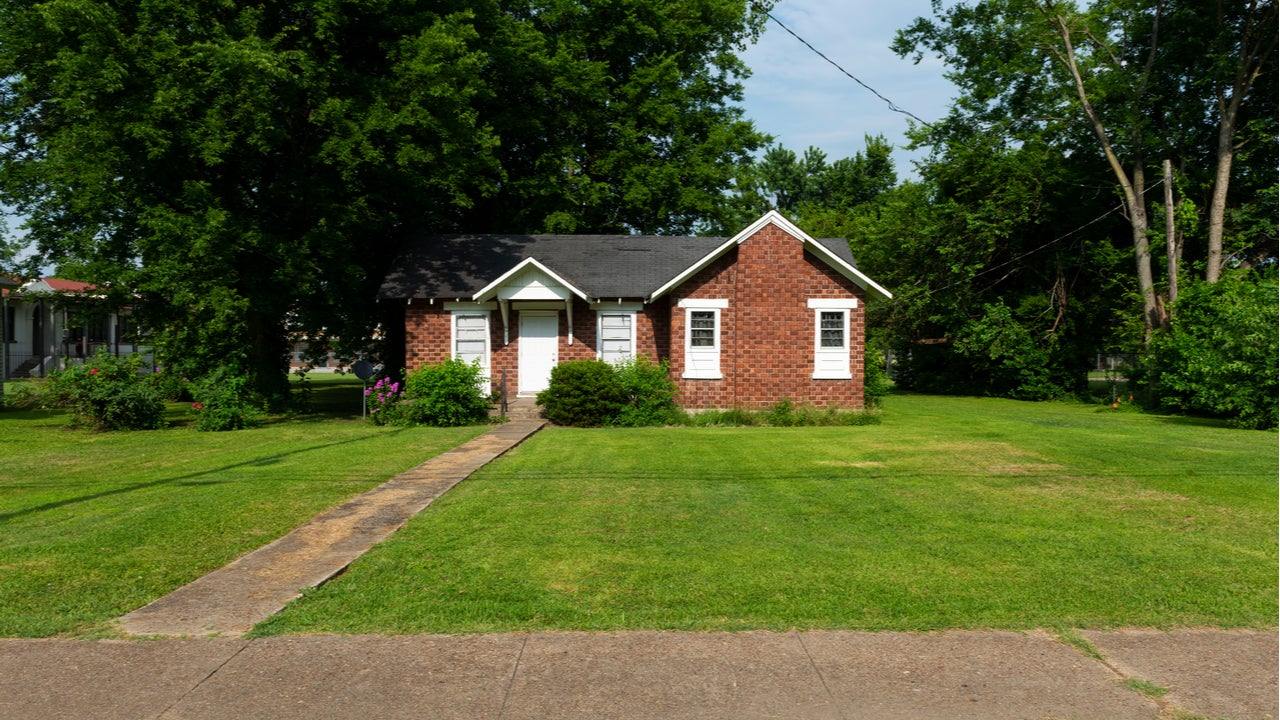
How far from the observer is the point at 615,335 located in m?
23.1

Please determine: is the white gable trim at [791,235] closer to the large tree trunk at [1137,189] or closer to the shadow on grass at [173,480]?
the shadow on grass at [173,480]

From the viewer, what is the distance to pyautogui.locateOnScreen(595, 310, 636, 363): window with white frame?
2308 centimetres

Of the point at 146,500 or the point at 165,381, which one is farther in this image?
the point at 165,381

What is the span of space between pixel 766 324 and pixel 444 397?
8.26m

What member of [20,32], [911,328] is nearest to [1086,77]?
[911,328]

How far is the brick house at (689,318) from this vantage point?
21828 millimetres

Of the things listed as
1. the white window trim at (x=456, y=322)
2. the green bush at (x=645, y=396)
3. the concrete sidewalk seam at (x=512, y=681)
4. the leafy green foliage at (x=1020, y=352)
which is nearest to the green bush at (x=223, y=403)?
the white window trim at (x=456, y=322)

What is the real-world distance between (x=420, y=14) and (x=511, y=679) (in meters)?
21.8

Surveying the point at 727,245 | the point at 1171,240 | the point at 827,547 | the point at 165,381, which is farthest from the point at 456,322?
the point at 1171,240

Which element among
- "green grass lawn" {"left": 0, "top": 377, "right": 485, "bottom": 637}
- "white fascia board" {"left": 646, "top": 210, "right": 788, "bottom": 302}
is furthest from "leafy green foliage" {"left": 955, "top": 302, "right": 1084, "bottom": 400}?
"green grass lawn" {"left": 0, "top": 377, "right": 485, "bottom": 637}

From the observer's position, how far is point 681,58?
36562mm

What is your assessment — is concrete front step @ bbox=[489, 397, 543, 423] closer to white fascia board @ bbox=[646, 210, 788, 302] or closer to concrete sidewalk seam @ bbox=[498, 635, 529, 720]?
white fascia board @ bbox=[646, 210, 788, 302]

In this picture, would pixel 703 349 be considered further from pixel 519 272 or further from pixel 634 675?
pixel 634 675

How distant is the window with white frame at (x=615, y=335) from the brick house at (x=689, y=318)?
27 mm
